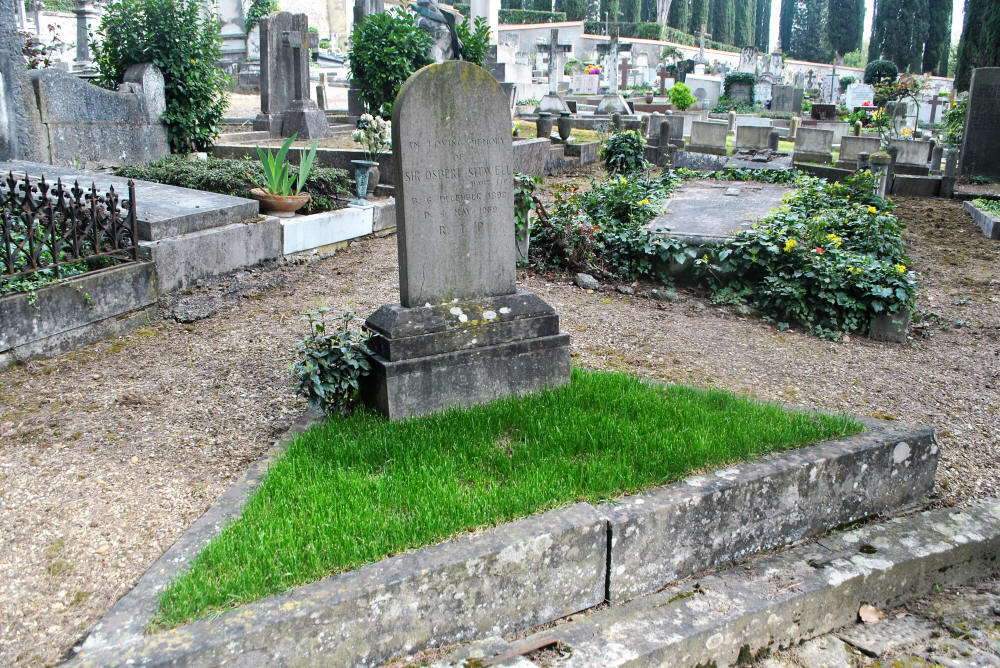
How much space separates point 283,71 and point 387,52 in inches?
76.0

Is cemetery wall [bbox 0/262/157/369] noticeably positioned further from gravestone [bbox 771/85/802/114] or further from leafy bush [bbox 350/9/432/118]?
gravestone [bbox 771/85/802/114]

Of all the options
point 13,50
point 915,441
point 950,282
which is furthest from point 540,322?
point 13,50

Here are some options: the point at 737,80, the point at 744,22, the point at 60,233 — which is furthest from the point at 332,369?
the point at 744,22

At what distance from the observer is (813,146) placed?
50.5ft

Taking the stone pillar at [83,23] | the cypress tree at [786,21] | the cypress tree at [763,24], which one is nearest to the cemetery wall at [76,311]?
the stone pillar at [83,23]

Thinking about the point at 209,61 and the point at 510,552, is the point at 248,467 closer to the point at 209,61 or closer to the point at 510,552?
the point at 510,552

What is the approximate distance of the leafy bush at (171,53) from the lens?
9.47 m

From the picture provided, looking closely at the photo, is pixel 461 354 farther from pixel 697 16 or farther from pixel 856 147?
pixel 697 16

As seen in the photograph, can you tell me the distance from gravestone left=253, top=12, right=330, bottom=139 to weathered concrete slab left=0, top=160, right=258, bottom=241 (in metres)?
5.72

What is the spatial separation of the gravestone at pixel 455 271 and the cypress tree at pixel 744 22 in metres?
63.0

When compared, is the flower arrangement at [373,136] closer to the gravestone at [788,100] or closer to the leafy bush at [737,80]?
the gravestone at [788,100]

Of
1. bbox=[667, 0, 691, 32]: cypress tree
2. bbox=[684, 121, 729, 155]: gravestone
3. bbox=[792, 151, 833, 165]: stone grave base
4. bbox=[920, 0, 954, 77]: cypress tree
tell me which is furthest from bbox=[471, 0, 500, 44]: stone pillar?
bbox=[667, 0, 691, 32]: cypress tree

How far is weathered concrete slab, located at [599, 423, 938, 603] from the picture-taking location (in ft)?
9.21

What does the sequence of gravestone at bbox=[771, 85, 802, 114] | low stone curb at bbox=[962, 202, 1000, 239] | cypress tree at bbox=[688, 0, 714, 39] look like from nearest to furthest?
1. low stone curb at bbox=[962, 202, 1000, 239]
2. gravestone at bbox=[771, 85, 802, 114]
3. cypress tree at bbox=[688, 0, 714, 39]
